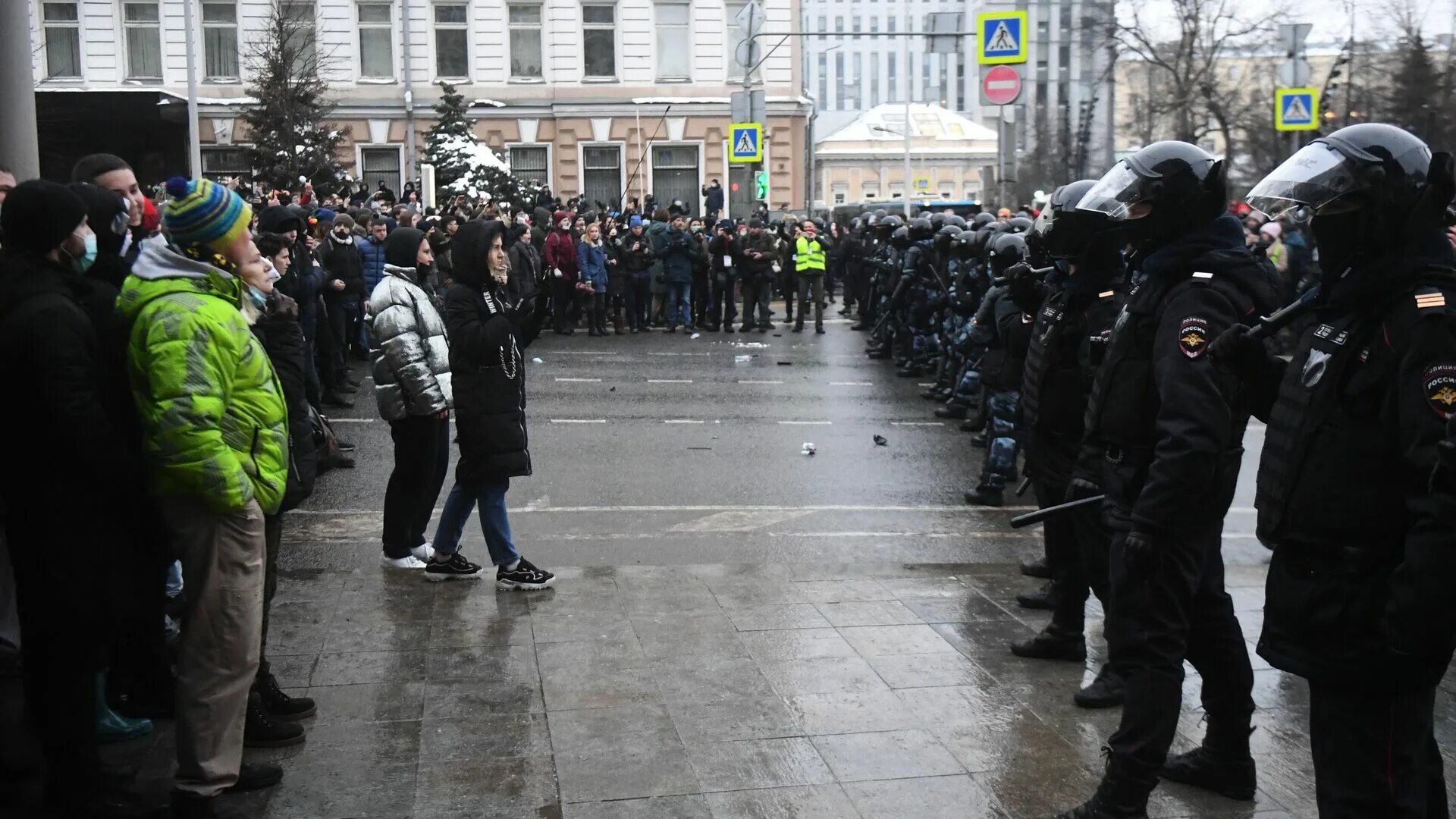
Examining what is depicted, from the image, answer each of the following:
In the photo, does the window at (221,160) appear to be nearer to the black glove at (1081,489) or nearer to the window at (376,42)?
the window at (376,42)

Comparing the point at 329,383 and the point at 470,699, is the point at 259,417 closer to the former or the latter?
the point at 470,699

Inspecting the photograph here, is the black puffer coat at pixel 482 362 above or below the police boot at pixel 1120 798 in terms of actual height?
above

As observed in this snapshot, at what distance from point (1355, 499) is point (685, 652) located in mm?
3477

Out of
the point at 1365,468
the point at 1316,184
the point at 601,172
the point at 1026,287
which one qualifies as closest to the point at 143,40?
the point at 601,172

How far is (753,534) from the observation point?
933 centimetres

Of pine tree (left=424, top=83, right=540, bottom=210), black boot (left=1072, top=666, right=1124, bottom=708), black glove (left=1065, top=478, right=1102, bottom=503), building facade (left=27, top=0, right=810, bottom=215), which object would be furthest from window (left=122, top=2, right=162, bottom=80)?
black glove (left=1065, top=478, right=1102, bottom=503)

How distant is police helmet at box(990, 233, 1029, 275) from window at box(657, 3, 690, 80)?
33154 mm

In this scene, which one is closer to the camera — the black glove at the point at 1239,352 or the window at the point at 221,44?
the black glove at the point at 1239,352

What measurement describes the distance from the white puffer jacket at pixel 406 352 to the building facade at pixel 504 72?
33.6 meters

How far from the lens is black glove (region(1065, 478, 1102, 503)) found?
5309mm

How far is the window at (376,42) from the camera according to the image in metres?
42.0

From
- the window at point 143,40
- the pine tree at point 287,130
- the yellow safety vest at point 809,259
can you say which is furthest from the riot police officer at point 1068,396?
the window at point 143,40

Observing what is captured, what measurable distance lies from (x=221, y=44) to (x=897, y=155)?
5186 centimetres

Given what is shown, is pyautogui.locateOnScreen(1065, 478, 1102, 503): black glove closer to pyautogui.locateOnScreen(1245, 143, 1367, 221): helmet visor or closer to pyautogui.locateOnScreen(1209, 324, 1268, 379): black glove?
pyautogui.locateOnScreen(1209, 324, 1268, 379): black glove
